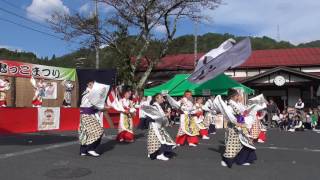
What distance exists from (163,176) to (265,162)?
8.97ft

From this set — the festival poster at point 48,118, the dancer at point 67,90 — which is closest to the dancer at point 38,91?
the dancer at point 67,90

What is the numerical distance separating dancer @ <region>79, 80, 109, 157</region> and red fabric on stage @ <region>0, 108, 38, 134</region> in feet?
20.1

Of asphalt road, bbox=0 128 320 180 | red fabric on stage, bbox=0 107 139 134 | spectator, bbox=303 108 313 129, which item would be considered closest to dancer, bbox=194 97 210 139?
asphalt road, bbox=0 128 320 180

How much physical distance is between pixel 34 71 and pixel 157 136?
1239 cm

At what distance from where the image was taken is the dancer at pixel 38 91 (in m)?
19.0

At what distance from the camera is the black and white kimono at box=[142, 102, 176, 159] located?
31.2 feet

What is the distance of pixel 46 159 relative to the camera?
941 cm

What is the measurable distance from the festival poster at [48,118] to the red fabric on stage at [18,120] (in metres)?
0.21

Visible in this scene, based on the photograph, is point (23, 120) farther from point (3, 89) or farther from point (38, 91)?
point (38, 91)

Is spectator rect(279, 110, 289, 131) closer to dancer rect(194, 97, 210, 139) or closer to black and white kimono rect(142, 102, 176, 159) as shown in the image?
dancer rect(194, 97, 210, 139)

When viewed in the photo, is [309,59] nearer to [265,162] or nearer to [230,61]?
[230,61]

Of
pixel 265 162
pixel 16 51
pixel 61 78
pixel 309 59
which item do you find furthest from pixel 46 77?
pixel 16 51

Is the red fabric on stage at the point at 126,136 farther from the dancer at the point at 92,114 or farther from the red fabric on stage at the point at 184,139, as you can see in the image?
the dancer at the point at 92,114

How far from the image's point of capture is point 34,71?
799 inches
